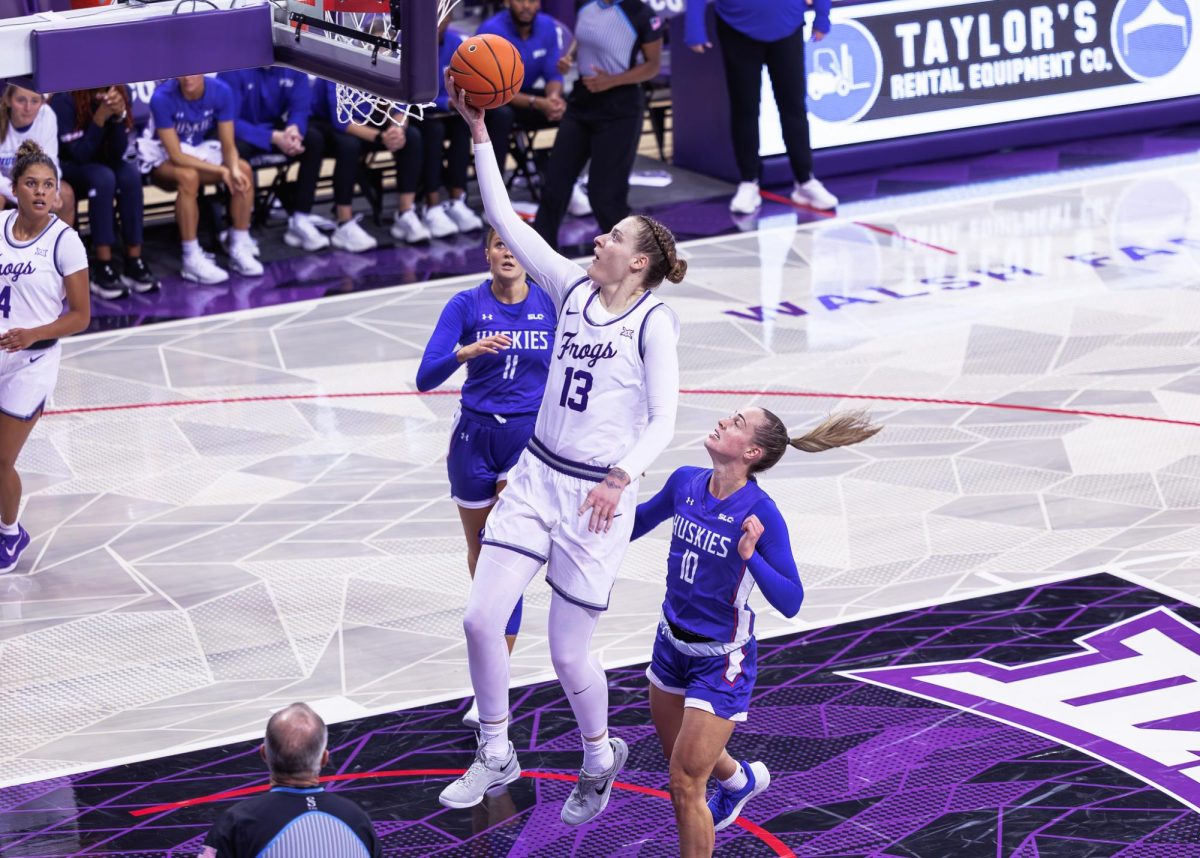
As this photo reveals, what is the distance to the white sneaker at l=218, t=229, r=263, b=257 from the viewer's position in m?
12.2

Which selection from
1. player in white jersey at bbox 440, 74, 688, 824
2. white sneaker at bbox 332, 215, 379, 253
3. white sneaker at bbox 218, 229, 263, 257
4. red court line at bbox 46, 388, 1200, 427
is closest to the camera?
player in white jersey at bbox 440, 74, 688, 824

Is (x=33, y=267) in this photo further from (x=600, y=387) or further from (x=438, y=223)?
(x=438, y=223)

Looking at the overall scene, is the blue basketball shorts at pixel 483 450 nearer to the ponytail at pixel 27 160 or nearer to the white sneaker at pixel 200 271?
the ponytail at pixel 27 160

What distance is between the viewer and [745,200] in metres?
13.3

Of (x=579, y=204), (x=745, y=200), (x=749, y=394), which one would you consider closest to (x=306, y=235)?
(x=579, y=204)

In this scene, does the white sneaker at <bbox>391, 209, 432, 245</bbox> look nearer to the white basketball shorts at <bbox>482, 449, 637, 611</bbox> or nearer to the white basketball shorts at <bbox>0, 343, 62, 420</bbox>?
the white basketball shorts at <bbox>0, 343, 62, 420</bbox>

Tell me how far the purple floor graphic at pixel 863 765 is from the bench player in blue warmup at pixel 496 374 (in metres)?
0.48

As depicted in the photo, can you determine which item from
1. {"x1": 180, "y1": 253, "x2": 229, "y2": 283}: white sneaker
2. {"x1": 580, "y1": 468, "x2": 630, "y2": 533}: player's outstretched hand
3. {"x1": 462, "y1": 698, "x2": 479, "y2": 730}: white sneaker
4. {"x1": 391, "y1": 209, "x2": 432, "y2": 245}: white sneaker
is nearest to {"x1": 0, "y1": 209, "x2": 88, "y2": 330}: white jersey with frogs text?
{"x1": 462, "y1": 698, "x2": 479, "y2": 730}: white sneaker

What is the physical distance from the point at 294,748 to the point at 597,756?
1.79 m

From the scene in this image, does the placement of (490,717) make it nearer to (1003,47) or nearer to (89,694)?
(89,694)

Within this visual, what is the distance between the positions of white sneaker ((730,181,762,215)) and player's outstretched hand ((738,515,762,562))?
8665 millimetres

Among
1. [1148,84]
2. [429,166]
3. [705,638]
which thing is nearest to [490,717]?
[705,638]

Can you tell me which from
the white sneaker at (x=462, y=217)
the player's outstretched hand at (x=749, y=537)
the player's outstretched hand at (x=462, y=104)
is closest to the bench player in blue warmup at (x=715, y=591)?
the player's outstretched hand at (x=749, y=537)

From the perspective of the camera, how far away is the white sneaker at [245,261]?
39.5 ft
